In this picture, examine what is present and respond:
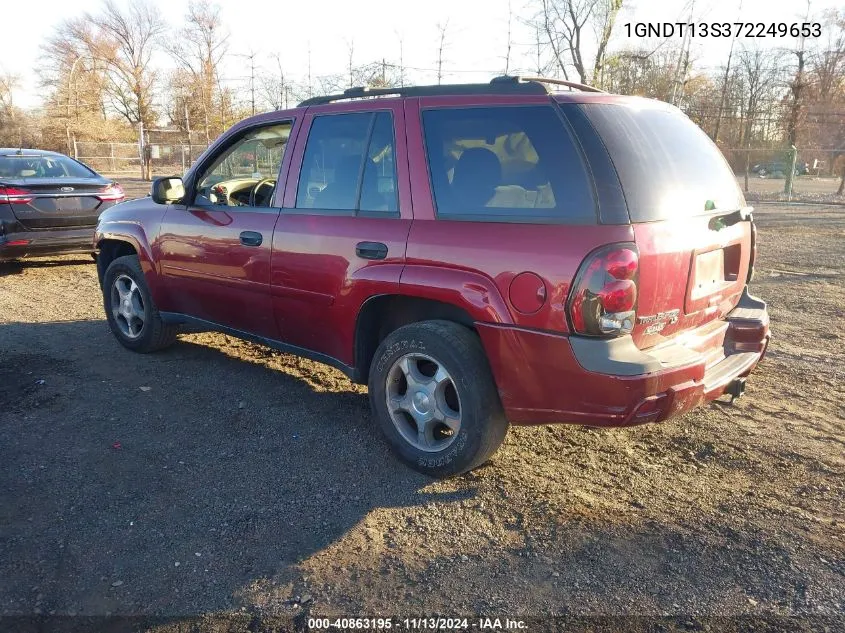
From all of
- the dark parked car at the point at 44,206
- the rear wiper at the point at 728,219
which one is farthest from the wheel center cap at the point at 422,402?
the dark parked car at the point at 44,206

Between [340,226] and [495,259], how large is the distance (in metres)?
1.12

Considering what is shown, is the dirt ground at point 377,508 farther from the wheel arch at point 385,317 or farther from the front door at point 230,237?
the front door at point 230,237

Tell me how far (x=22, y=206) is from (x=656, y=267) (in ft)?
26.1

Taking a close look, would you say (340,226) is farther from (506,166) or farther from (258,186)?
(258,186)

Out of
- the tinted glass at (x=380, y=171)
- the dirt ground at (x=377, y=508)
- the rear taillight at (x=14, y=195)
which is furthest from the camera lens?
the rear taillight at (x=14, y=195)

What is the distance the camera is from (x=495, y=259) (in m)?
3.13

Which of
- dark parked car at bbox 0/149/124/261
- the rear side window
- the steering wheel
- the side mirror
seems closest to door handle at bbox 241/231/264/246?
the steering wheel

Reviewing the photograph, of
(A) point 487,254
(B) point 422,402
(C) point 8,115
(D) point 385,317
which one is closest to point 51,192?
(D) point 385,317

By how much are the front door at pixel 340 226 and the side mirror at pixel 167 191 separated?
113 cm

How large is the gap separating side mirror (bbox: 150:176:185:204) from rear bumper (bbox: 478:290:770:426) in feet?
9.20

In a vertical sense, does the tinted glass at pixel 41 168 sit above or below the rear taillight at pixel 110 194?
above

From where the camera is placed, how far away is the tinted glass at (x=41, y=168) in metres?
8.98

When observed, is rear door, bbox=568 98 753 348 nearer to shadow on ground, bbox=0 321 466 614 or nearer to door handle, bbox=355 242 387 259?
door handle, bbox=355 242 387 259

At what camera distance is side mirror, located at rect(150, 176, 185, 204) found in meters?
4.85
